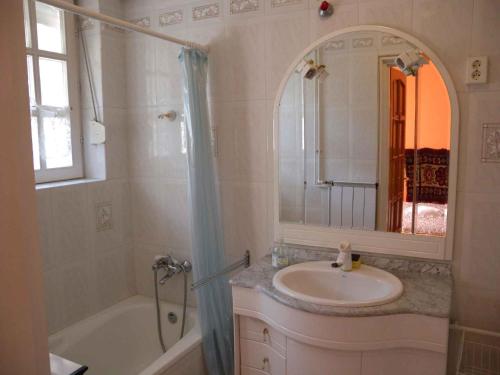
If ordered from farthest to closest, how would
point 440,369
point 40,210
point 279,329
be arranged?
point 40,210
point 279,329
point 440,369

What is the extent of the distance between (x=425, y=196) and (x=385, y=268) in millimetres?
363

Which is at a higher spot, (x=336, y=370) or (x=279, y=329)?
(x=279, y=329)

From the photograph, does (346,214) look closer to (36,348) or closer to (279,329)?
(279,329)

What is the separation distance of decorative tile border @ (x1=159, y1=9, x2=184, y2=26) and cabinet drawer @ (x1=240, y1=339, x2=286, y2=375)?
172 centimetres

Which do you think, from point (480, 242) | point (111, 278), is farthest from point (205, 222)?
point (480, 242)

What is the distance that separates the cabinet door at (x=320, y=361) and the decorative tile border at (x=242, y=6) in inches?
61.9

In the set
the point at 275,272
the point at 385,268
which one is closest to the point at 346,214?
the point at 385,268

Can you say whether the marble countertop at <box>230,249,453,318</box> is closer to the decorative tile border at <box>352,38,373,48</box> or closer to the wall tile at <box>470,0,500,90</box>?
the wall tile at <box>470,0,500,90</box>

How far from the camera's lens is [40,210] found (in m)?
2.01

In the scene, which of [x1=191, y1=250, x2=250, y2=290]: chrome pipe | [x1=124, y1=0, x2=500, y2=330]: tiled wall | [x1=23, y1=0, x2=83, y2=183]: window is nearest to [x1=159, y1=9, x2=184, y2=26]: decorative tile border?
[x1=124, y1=0, x2=500, y2=330]: tiled wall

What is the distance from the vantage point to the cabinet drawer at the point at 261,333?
1613 millimetres

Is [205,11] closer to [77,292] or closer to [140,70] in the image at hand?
[140,70]

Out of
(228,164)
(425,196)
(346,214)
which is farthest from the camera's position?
(228,164)

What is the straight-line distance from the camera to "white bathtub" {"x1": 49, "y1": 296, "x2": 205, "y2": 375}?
2.03m
